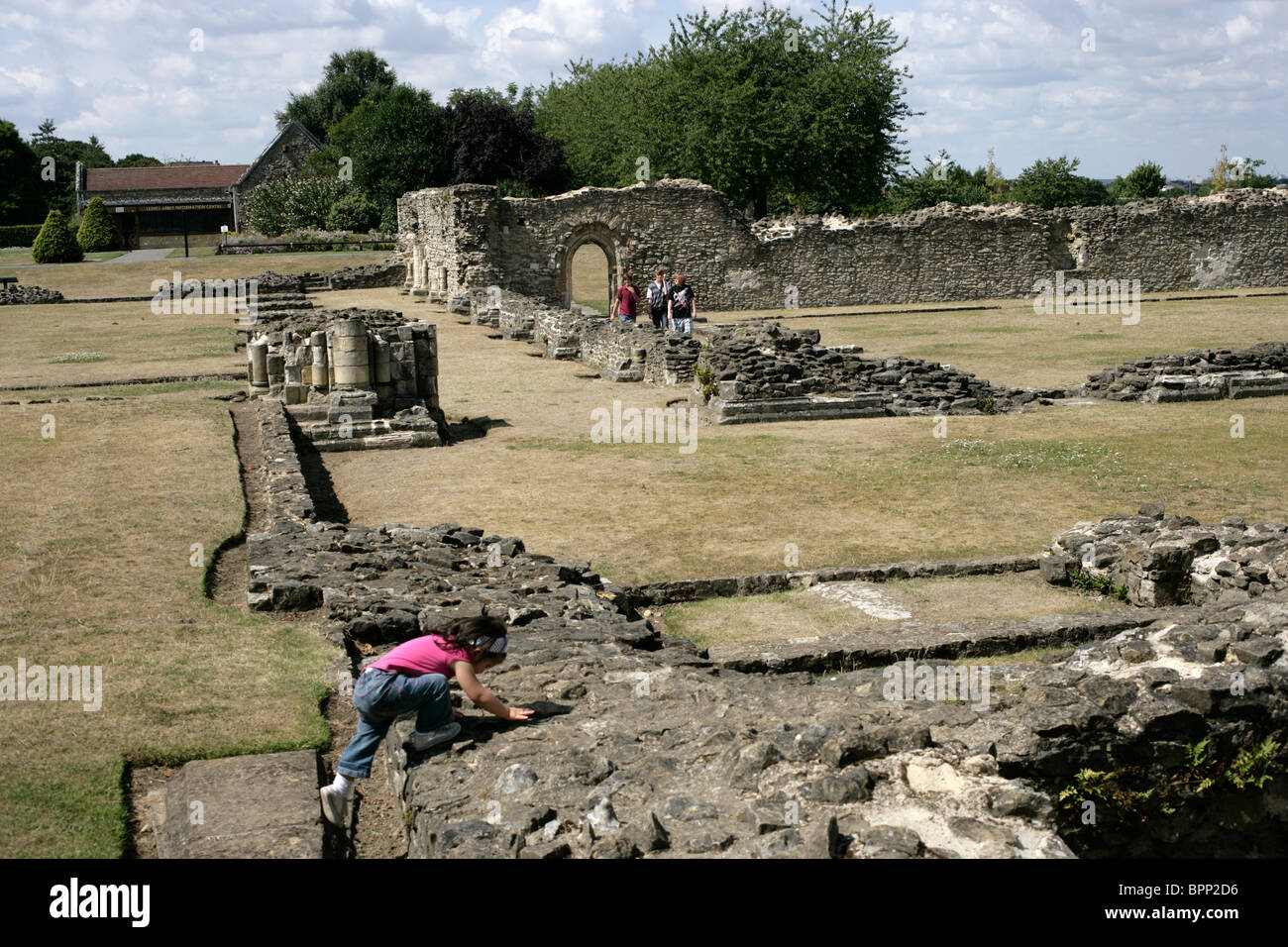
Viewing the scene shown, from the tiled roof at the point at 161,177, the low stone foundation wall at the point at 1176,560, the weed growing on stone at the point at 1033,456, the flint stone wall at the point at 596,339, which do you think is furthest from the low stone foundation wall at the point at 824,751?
the tiled roof at the point at 161,177

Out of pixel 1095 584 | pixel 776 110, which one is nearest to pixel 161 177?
pixel 776 110

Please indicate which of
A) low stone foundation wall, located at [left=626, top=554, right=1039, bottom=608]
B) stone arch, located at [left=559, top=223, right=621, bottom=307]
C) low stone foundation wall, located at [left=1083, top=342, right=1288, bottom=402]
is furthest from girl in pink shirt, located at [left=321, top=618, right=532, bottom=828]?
stone arch, located at [left=559, top=223, right=621, bottom=307]

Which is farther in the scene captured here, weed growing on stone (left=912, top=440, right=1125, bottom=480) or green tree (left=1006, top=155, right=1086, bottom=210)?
green tree (left=1006, top=155, right=1086, bottom=210)

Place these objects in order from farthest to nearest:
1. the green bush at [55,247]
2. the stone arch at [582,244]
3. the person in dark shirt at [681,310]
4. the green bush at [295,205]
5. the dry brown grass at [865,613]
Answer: the green bush at [295,205]
the green bush at [55,247]
the stone arch at [582,244]
the person in dark shirt at [681,310]
the dry brown grass at [865,613]

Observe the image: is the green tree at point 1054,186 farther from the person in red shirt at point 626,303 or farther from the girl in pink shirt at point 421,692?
the girl in pink shirt at point 421,692

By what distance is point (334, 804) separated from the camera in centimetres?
537

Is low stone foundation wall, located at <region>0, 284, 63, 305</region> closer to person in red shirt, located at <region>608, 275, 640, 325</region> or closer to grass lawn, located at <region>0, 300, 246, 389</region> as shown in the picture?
grass lawn, located at <region>0, 300, 246, 389</region>

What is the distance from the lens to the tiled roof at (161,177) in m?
67.5

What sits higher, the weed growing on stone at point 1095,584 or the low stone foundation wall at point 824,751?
the low stone foundation wall at point 824,751

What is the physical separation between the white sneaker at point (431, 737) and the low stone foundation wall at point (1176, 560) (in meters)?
5.74

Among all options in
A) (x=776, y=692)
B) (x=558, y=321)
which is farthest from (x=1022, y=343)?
(x=776, y=692)

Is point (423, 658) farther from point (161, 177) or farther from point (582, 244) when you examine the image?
point (161, 177)

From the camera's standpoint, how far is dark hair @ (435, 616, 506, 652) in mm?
5773

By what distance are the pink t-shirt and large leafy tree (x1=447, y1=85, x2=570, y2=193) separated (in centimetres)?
4958
